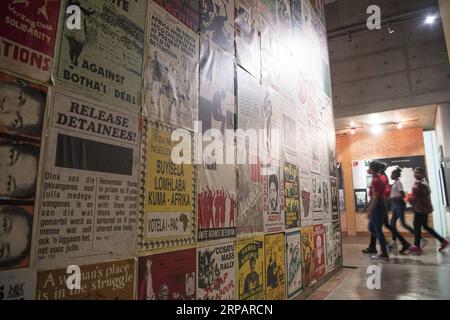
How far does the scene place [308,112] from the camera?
3.68 metres

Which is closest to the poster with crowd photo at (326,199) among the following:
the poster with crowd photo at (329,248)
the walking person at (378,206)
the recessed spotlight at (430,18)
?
the poster with crowd photo at (329,248)

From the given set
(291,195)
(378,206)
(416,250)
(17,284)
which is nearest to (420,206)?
(416,250)

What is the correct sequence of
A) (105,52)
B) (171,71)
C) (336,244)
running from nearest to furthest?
(105,52) < (171,71) < (336,244)

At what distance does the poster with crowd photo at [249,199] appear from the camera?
213cm

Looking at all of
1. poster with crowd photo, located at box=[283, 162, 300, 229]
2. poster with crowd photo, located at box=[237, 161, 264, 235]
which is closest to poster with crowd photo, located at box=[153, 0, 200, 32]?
poster with crowd photo, located at box=[237, 161, 264, 235]

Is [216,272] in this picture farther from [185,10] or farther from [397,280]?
[397,280]

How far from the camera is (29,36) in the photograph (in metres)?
1.04

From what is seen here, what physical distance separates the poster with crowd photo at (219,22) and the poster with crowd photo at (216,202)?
0.82 meters

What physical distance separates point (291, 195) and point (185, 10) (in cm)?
183

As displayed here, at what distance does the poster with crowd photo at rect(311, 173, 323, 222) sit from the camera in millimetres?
3594
